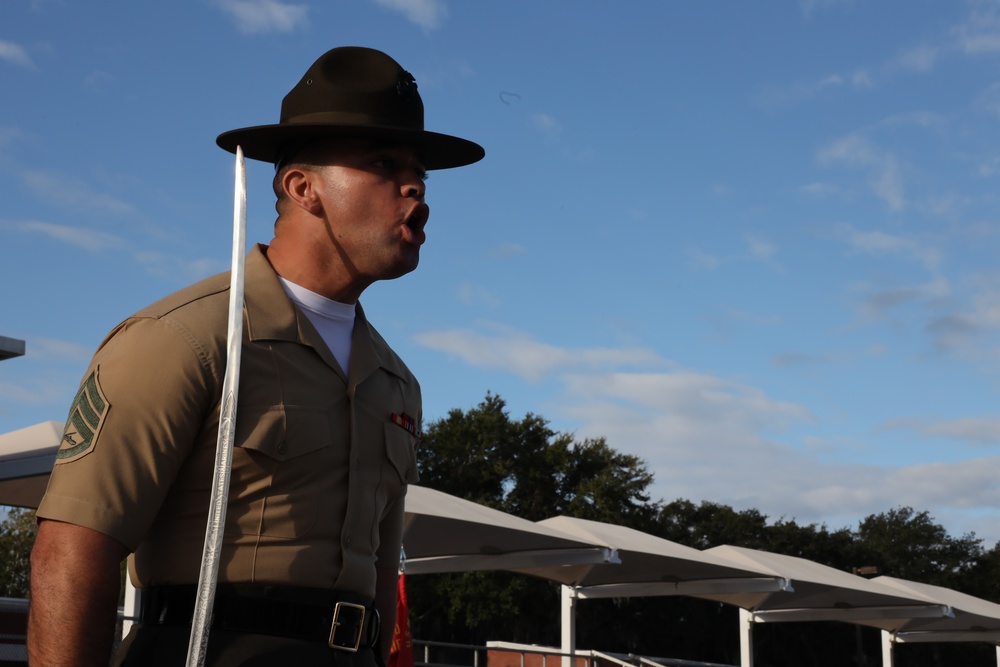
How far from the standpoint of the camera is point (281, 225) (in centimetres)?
230

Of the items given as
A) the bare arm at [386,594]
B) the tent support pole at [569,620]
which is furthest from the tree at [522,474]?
the bare arm at [386,594]

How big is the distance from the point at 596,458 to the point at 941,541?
93.1ft

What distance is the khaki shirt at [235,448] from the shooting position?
183cm

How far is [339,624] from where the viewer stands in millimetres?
2004

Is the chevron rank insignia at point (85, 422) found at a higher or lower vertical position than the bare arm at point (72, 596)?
higher

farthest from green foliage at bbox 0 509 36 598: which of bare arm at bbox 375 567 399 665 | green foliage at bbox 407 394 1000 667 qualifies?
bare arm at bbox 375 567 399 665

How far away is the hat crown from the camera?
222cm

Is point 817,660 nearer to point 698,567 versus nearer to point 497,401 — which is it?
point 497,401

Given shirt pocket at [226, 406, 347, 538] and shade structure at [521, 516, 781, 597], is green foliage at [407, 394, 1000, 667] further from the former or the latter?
shirt pocket at [226, 406, 347, 538]

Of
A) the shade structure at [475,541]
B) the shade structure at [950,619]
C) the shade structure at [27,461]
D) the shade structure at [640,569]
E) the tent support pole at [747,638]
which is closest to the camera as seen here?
the shade structure at [27,461]

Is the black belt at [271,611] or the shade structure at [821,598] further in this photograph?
the shade structure at [821,598]

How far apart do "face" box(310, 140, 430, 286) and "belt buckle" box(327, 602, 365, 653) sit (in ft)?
2.02

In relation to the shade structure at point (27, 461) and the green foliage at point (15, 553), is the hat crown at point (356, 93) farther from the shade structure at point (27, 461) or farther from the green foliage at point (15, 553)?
the green foliage at point (15, 553)

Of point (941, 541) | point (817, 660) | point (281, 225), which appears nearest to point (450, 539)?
point (281, 225)
